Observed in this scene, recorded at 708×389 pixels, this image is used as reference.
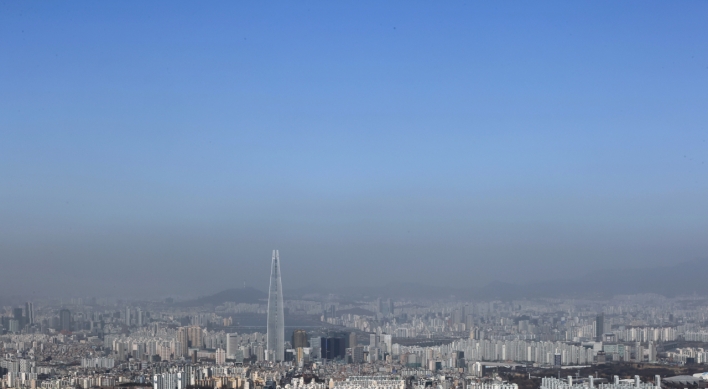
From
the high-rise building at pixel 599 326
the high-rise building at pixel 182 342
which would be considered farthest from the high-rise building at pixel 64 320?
the high-rise building at pixel 599 326

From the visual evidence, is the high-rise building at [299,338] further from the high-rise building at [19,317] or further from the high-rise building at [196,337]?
the high-rise building at [19,317]

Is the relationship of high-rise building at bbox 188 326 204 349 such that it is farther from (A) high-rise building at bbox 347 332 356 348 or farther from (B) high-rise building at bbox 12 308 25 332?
(B) high-rise building at bbox 12 308 25 332

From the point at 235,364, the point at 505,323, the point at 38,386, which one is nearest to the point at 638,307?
the point at 505,323

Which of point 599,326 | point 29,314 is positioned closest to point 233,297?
point 29,314

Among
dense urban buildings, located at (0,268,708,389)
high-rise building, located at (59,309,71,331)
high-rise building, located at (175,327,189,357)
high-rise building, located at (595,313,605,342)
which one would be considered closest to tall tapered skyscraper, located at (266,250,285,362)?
dense urban buildings, located at (0,268,708,389)

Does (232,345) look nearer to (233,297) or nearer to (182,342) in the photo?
(182,342)
